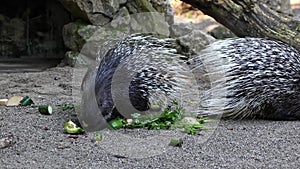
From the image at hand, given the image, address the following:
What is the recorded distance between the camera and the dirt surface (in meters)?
2.03

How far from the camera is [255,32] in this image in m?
3.67

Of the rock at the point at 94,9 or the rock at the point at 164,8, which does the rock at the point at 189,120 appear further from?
the rock at the point at 164,8

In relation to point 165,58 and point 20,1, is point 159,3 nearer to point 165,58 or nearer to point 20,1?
point 20,1

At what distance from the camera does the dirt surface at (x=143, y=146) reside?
79.7 inches

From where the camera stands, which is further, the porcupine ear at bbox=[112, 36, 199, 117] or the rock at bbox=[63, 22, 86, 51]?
the rock at bbox=[63, 22, 86, 51]

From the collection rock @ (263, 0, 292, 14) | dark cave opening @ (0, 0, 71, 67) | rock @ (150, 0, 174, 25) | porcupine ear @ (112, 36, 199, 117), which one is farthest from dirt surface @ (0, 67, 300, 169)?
rock @ (263, 0, 292, 14)

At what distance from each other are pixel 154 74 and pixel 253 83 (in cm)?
57

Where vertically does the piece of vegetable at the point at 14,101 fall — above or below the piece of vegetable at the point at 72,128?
below

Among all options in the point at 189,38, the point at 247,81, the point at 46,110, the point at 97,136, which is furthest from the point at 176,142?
the point at 189,38

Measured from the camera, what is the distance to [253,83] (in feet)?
9.48

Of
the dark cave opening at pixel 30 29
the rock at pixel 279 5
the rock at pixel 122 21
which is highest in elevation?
the rock at pixel 279 5

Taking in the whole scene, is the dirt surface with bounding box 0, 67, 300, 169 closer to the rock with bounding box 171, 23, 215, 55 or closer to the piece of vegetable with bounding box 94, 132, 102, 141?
the piece of vegetable with bounding box 94, 132, 102, 141

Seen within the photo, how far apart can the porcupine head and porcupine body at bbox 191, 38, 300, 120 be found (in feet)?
0.68

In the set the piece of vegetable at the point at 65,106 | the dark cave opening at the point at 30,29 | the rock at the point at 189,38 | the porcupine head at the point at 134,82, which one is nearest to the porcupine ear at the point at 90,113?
the porcupine head at the point at 134,82
